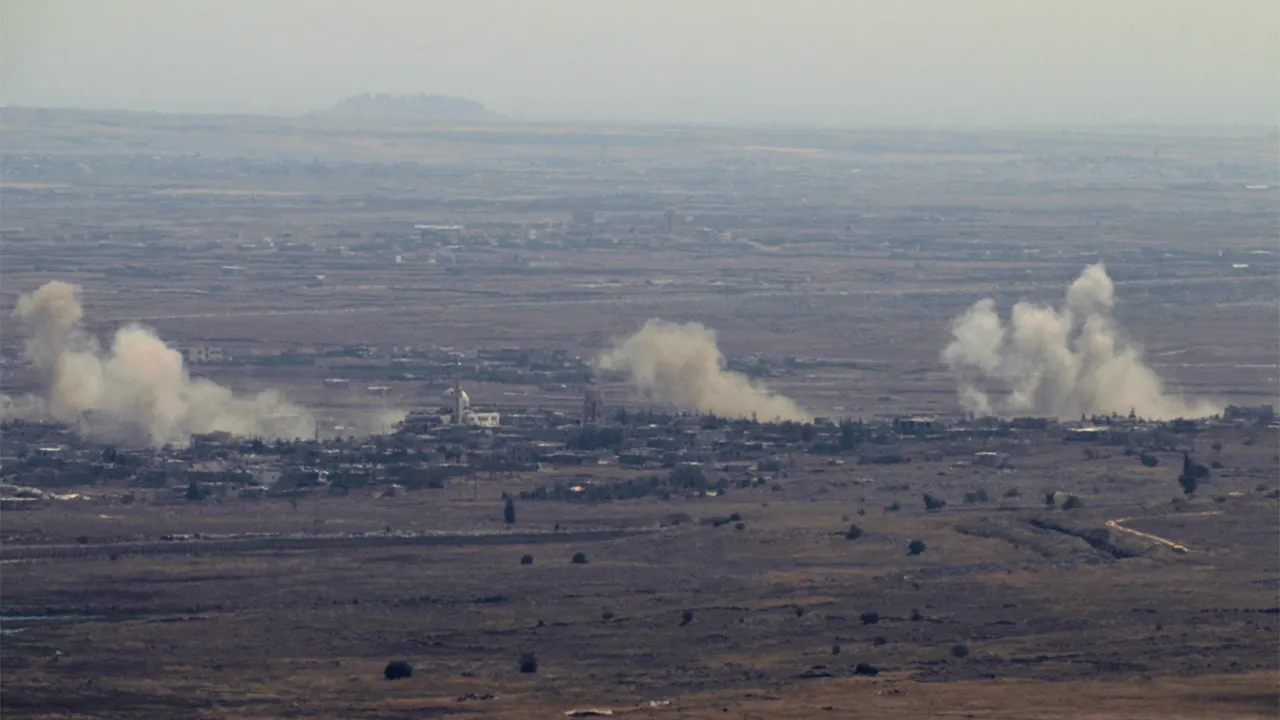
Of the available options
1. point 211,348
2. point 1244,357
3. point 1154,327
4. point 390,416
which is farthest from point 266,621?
point 1154,327

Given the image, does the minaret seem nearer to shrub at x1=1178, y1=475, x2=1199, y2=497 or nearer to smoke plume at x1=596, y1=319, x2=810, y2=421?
smoke plume at x1=596, y1=319, x2=810, y2=421

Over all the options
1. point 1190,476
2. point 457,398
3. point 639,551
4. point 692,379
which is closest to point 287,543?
point 639,551

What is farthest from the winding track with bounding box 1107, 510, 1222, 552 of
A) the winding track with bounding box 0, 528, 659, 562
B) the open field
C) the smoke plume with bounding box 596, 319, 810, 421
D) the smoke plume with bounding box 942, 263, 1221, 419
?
the smoke plume with bounding box 596, 319, 810, 421

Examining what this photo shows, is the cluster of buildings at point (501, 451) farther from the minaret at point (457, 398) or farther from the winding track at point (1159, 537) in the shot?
the winding track at point (1159, 537)

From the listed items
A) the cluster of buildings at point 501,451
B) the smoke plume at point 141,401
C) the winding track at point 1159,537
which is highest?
the winding track at point 1159,537

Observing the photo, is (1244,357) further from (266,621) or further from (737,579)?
(266,621)

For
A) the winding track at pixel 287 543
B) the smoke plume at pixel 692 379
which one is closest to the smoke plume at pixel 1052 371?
the smoke plume at pixel 692 379
